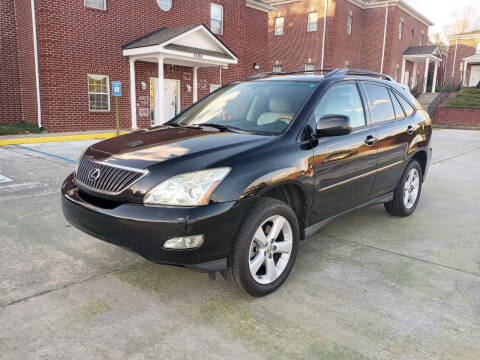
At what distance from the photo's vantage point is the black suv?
9.18 feet

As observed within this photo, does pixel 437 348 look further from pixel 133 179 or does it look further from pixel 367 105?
pixel 367 105

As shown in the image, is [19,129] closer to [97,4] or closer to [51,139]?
[51,139]

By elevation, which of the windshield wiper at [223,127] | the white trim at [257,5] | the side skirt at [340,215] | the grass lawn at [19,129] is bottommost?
the grass lawn at [19,129]

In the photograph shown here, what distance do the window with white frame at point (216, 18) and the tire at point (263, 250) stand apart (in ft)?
59.6

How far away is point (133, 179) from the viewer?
2.92 meters

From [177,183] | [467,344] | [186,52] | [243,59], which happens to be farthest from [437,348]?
[243,59]

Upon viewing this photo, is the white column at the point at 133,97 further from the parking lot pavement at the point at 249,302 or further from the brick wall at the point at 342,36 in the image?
the brick wall at the point at 342,36

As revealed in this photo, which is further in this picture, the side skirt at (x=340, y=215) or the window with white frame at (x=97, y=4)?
the window with white frame at (x=97, y=4)

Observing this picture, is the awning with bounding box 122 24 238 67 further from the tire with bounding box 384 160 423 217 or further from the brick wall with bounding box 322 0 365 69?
the brick wall with bounding box 322 0 365 69

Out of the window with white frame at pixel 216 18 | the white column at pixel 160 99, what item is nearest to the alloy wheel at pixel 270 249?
the white column at pixel 160 99

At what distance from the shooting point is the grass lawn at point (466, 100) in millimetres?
26698

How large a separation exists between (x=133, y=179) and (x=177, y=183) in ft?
1.13

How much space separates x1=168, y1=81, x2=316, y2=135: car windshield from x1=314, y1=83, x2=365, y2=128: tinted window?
18cm

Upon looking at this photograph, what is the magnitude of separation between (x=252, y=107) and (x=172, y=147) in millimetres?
1163
